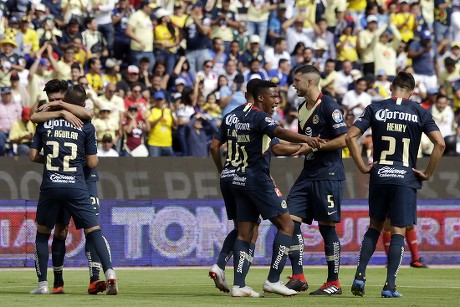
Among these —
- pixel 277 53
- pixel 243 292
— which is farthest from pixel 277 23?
pixel 243 292

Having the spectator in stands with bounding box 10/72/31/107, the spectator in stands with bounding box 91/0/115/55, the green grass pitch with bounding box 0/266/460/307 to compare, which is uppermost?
the spectator in stands with bounding box 91/0/115/55

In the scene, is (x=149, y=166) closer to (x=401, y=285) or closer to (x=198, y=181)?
(x=198, y=181)

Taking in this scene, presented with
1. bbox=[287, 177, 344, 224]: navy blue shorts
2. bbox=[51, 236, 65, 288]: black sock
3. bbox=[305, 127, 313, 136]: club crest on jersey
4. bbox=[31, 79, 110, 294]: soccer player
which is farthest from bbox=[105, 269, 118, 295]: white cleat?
bbox=[305, 127, 313, 136]: club crest on jersey

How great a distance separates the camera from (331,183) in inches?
555

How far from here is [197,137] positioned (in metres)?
24.5

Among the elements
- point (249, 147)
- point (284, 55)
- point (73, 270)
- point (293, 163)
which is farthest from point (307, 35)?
point (249, 147)

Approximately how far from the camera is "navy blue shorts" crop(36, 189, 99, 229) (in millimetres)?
13570

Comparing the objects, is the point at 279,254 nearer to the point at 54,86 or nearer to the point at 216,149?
the point at 216,149

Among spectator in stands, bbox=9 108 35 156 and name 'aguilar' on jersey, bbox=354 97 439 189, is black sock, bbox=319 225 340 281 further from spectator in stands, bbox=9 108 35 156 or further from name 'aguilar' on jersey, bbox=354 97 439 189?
spectator in stands, bbox=9 108 35 156

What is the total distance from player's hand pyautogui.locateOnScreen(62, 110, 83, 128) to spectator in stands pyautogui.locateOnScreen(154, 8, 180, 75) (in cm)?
1365

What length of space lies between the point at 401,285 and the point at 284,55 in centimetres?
1324

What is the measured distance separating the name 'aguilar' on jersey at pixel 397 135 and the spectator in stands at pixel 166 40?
14.3m

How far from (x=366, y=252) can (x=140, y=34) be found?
47.5 feet

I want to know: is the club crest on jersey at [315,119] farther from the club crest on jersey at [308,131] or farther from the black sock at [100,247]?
the black sock at [100,247]
